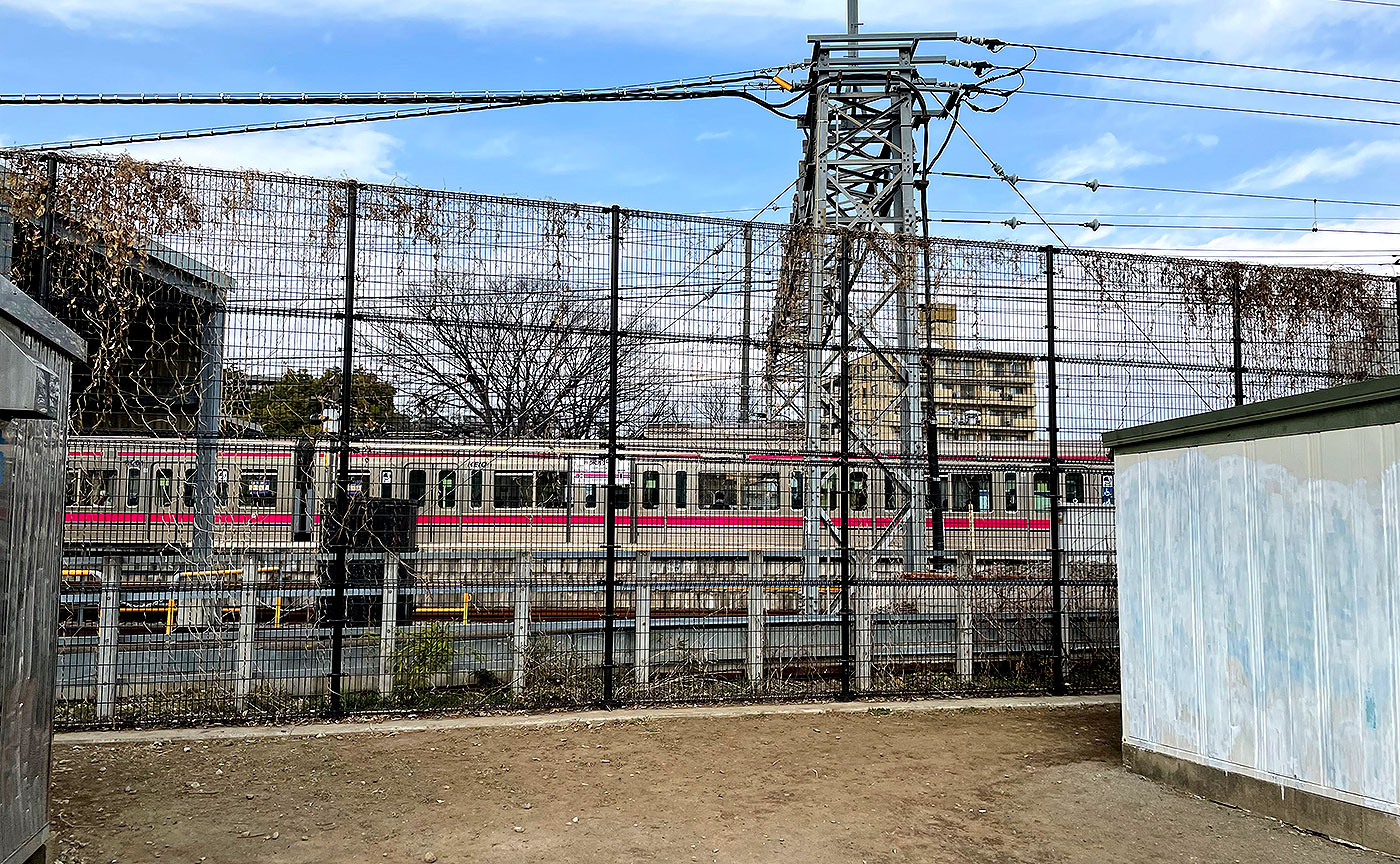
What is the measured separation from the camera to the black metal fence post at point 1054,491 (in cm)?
866

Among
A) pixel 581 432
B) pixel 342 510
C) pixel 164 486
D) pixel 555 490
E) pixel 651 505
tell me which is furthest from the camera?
pixel 651 505

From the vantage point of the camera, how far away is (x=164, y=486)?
7137mm

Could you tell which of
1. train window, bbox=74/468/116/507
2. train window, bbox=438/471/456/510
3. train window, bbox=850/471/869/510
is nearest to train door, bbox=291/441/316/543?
train window, bbox=438/471/456/510

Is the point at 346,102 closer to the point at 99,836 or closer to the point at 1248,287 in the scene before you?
the point at 99,836

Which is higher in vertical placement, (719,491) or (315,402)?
(315,402)

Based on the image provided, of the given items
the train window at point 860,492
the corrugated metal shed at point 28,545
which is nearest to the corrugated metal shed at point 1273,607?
the train window at point 860,492

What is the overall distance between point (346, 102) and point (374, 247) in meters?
6.33

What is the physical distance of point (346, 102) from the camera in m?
12.8

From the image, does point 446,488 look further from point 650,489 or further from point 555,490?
point 650,489

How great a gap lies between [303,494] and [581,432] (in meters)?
2.27

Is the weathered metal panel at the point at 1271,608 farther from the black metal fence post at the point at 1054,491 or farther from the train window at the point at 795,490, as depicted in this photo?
the train window at the point at 795,490

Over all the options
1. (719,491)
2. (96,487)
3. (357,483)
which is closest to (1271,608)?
(719,491)

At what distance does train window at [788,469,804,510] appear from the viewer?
340 inches

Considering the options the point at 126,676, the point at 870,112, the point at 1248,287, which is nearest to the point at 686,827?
the point at 126,676
